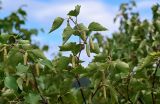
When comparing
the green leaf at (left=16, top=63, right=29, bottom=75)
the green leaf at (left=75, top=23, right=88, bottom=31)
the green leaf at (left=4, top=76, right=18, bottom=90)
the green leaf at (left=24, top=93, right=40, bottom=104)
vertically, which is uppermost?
the green leaf at (left=75, top=23, right=88, bottom=31)

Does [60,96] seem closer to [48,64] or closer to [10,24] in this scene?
[48,64]

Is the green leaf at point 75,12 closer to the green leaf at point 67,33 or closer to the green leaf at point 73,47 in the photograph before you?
the green leaf at point 67,33

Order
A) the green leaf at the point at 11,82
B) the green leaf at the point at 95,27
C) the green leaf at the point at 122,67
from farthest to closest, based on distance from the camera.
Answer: the green leaf at the point at 95,27 < the green leaf at the point at 122,67 < the green leaf at the point at 11,82

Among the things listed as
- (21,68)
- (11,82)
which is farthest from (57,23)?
(11,82)

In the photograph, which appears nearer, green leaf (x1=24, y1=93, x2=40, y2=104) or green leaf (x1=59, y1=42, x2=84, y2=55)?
green leaf (x1=24, y1=93, x2=40, y2=104)

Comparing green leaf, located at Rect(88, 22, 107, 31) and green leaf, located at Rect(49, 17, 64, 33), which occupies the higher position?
green leaf, located at Rect(49, 17, 64, 33)

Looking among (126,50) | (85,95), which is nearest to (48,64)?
(85,95)

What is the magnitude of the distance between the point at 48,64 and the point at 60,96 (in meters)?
0.40

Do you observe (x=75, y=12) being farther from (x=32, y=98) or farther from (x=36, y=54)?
(x=32, y=98)

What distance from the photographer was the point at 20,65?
334cm

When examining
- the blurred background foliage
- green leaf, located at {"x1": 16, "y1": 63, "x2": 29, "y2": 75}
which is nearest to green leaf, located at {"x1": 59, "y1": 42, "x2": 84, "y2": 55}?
the blurred background foliage

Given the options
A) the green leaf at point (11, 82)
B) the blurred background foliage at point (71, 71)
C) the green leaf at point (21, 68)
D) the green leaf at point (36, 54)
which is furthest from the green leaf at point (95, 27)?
the green leaf at point (11, 82)

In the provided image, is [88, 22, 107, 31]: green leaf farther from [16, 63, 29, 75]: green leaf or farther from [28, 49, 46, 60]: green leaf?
[16, 63, 29, 75]: green leaf

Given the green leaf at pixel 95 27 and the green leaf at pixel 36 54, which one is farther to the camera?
the green leaf at pixel 95 27
